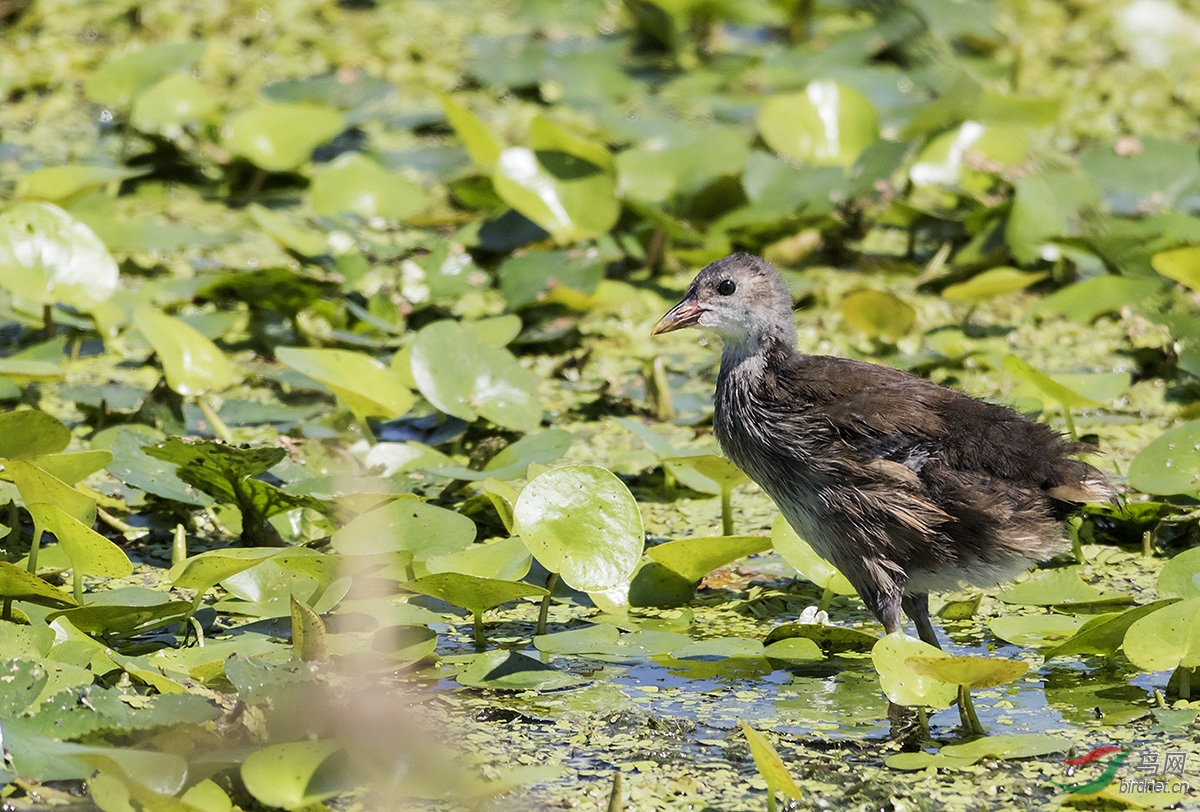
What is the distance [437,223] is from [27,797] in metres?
3.67

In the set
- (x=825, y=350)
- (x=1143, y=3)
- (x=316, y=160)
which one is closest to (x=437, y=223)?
(x=316, y=160)

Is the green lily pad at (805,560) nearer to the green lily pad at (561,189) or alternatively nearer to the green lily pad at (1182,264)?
the green lily pad at (1182,264)

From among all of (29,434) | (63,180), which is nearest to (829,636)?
(29,434)

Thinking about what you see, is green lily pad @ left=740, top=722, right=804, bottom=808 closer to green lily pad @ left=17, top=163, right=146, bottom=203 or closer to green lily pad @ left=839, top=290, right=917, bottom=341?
green lily pad @ left=839, top=290, right=917, bottom=341

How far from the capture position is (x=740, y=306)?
4.01m

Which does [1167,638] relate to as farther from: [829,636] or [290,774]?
[290,774]

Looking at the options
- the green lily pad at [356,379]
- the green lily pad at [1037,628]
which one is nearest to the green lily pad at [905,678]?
the green lily pad at [1037,628]

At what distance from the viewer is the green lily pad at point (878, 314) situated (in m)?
5.13

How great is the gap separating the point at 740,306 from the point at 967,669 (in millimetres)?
1412

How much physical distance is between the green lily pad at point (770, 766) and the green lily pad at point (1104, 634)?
2.90ft

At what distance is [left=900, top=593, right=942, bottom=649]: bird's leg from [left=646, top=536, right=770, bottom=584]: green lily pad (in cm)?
37

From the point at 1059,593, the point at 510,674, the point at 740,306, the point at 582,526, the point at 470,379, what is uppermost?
the point at 740,306

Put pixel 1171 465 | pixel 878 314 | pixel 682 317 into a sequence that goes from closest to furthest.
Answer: pixel 1171 465, pixel 682 317, pixel 878 314

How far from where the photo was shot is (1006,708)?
333cm
